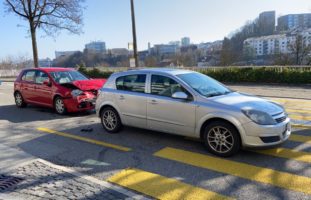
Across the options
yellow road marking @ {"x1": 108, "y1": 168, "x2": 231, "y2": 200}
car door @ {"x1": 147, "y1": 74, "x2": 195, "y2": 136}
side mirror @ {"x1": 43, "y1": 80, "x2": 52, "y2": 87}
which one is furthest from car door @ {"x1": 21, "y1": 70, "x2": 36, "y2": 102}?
yellow road marking @ {"x1": 108, "y1": 168, "x2": 231, "y2": 200}

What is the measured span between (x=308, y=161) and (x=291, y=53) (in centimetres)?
3244

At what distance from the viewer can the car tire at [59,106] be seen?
9.07m

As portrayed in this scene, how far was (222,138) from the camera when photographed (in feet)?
15.9

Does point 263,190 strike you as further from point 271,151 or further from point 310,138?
point 310,138

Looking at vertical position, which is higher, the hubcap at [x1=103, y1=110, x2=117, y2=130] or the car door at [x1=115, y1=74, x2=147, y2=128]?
the car door at [x1=115, y1=74, x2=147, y2=128]

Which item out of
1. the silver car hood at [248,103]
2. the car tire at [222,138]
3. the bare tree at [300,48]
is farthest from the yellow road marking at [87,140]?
the bare tree at [300,48]

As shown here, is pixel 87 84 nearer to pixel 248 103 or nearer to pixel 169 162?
pixel 169 162

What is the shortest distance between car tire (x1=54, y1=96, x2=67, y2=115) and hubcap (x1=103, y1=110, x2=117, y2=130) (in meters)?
2.82

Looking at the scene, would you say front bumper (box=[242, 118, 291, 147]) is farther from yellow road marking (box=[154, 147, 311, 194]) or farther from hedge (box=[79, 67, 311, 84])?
hedge (box=[79, 67, 311, 84])

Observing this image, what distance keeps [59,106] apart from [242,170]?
22.2ft

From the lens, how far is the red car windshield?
→ 377 inches

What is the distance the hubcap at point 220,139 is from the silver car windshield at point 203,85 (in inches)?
29.1

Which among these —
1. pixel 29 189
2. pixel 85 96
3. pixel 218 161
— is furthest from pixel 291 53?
pixel 29 189

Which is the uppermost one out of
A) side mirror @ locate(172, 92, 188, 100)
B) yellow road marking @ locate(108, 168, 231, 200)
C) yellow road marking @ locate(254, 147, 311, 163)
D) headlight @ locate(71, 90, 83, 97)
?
side mirror @ locate(172, 92, 188, 100)
